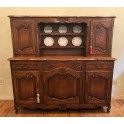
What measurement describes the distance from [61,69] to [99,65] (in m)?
0.64

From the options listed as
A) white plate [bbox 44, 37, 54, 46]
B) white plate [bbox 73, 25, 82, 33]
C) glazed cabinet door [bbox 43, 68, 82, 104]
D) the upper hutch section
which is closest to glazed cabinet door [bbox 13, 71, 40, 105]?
glazed cabinet door [bbox 43, 68, 82, 104]

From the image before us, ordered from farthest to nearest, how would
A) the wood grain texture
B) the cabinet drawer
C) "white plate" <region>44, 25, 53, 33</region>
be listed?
"white plate" <region>44, 25, 53, 33</region> < the wood grain texture < the cabinet drawer

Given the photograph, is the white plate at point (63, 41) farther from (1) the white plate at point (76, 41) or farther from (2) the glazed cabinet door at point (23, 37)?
(2) the glazed cabinet door at point (23, 37)

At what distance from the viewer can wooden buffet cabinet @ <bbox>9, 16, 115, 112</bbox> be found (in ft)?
8.45

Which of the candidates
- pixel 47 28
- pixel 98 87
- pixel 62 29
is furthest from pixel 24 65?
pixel 98 87

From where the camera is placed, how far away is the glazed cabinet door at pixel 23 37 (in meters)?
2.63

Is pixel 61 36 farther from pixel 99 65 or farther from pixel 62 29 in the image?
pixel 99 65

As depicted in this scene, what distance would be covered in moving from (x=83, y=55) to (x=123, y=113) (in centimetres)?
125

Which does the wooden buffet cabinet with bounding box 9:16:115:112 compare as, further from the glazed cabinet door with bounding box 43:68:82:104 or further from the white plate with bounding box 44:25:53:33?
the white plate with bounding box 44:25:53:33

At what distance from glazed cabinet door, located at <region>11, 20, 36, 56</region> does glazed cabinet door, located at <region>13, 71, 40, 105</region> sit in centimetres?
38

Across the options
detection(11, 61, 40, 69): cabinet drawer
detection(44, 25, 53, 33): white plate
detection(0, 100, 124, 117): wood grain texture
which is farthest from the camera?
detection(44, 25, 53, 33): white plate

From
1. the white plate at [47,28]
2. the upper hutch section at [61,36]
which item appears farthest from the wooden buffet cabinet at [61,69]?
the white plate at [47,28]
